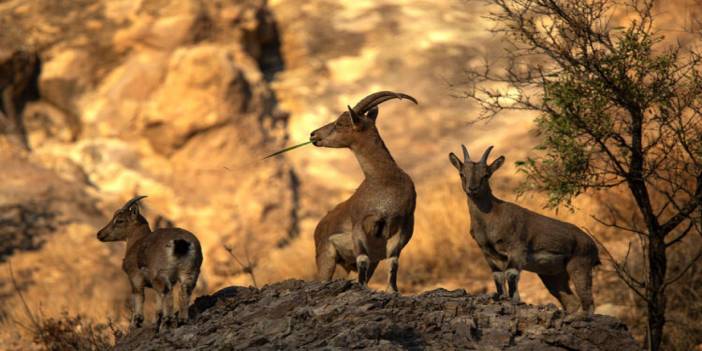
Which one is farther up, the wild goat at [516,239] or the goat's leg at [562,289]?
the wild goat at [516,239]

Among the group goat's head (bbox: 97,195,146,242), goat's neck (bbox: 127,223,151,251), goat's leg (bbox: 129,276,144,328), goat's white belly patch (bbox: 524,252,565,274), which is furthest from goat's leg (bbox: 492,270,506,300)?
goat's head (bbox: 97,195,146,242)

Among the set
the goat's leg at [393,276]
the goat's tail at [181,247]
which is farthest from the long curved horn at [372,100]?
the goat's tail at [181,247]

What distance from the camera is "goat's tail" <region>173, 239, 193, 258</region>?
8.59 meters

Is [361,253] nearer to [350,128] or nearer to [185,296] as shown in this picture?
[350,128]

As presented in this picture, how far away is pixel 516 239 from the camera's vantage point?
9391 mm

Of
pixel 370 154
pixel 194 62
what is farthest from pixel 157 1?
pixel 370 154

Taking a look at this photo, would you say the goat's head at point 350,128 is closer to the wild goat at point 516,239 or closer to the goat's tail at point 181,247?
the wild goat at point 516,239

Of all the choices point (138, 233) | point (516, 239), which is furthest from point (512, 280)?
point (138, 233)

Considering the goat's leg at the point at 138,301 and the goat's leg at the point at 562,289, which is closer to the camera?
the goat's leg at the point at 138,301

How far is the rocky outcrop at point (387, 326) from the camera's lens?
7379mm

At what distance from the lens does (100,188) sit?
21844mm

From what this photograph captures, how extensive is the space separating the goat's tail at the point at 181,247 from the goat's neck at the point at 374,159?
1857 mm

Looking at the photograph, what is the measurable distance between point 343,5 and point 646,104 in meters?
15.8

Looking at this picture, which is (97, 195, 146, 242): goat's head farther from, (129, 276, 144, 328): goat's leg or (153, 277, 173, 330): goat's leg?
(153, 277, 173, 330): goat's leg
